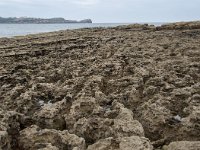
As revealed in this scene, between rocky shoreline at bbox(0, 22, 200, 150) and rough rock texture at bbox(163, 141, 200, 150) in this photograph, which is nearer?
rough rock texture at bbox(163, 141, 200, 150)

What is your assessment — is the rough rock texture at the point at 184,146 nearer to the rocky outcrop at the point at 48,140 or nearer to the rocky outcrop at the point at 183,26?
the rocky outcrop at the point at 48,140

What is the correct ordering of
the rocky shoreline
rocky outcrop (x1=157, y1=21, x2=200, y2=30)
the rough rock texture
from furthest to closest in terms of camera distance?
1. rocky outcrop (x1=157, y1=21, x2=200, y2=30)
2. the rocky shoreline
3. the rough rock texture

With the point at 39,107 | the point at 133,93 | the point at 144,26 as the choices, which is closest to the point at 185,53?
the point at 133,93

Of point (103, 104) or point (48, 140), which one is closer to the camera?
point (48, 140)

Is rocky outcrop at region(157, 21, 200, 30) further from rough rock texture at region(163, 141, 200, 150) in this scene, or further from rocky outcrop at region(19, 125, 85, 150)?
rocky outcrop at region(19, 125, 85, 150)

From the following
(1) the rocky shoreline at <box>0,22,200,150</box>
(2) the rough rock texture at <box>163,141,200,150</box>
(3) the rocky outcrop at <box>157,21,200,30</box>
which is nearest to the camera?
(2) the rough rock texture at <box>163,141,200,150</box>

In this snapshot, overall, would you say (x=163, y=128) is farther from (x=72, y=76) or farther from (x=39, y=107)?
(x=72, y=76)

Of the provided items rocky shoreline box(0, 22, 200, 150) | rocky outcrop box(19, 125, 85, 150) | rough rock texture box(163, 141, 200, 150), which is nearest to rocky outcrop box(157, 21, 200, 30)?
rocky shoreline box(0, 22, 200, 150)

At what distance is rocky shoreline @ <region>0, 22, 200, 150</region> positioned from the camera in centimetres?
469

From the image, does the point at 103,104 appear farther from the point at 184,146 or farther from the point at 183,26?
the point at 183,26

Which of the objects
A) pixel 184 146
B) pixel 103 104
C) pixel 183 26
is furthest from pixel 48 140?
pixel 183 26

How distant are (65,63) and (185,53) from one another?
331 cm

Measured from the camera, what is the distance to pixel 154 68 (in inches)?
355

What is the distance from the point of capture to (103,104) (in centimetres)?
640
